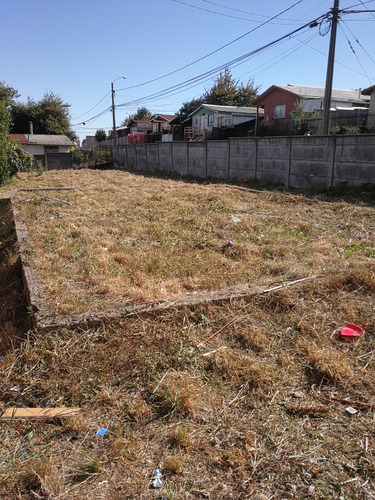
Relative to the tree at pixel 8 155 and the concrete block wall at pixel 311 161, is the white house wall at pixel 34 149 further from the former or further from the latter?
the concrete block wall at pixel 311 161

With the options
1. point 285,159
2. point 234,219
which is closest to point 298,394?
point 234,219

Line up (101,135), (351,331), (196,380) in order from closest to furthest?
(196,380), (351,331), (101,135)

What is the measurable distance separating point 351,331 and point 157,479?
1986mm

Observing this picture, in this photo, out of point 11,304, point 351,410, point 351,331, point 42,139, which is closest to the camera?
point 351,410

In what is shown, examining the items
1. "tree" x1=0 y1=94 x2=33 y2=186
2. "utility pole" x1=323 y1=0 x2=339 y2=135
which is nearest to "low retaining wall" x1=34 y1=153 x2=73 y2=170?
"tree" x1=0 y1=94 x2=33 y2=186

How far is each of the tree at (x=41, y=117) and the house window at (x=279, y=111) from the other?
22307 millimetres

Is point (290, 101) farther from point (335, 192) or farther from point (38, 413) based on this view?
point (38, 413)

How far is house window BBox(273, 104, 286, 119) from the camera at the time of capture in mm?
26756

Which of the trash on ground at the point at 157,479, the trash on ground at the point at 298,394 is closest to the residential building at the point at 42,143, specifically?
the trash on ground at the point at 298,394

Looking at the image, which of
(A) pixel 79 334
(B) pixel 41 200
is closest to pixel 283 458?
(A) pixel 79 334

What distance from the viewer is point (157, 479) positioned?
1.83m

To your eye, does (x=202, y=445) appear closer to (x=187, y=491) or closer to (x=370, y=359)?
(x=187, y=491)

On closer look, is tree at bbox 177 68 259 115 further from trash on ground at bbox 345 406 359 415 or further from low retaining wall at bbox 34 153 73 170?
trash on ground at bbox 345 406 359 415

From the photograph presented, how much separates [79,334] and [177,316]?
2.62 ft
